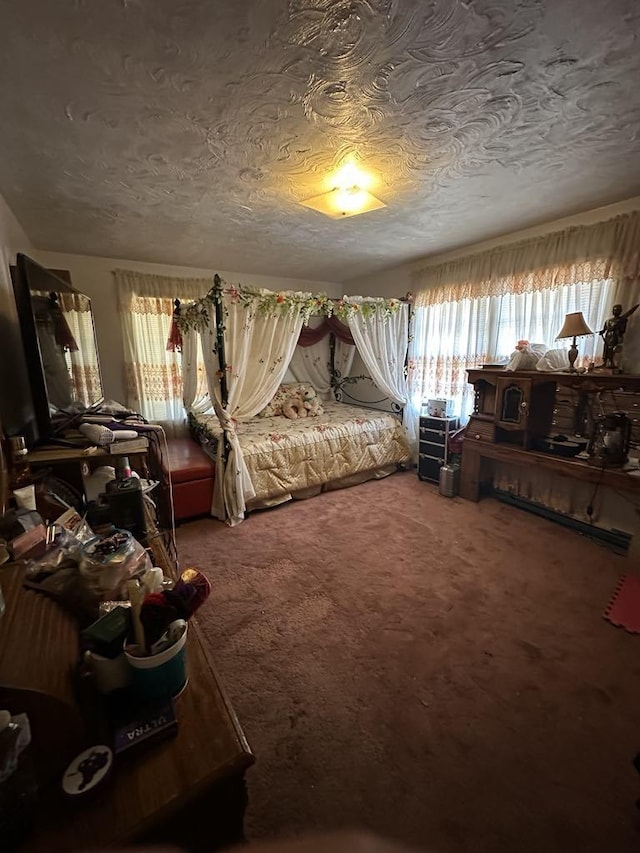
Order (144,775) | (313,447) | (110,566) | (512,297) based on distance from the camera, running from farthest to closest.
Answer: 1. (313,447)
2. (512,297)
3. (110,566)
4. (144,775)

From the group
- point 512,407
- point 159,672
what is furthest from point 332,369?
point 159,672

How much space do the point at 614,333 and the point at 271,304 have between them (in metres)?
2.53

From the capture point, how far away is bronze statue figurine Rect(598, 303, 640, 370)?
242cm

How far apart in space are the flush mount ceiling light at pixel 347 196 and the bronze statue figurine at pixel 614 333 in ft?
5.86

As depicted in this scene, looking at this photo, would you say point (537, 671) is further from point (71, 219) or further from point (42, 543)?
point (71, 219)

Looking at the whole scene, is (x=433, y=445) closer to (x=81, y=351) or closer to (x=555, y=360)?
(x=555, y=360)

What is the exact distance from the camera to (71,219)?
267 centimetres

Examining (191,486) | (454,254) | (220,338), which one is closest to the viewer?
(220,338)

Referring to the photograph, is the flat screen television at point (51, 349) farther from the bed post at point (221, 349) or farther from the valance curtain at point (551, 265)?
the valance curtain at point (551, 265)

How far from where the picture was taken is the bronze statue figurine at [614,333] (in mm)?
2424

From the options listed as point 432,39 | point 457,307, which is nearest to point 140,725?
point 432,39

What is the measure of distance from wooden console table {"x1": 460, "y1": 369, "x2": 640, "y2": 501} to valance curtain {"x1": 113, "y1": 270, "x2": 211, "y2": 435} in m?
3.34

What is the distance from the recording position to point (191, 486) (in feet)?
9.81

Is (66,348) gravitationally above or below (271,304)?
below
